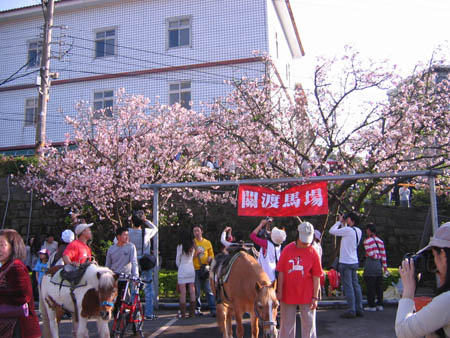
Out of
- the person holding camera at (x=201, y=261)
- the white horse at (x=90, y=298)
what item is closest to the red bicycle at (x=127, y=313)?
the white horse at (x=90, y=298)

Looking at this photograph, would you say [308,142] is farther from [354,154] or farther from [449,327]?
[449,327]

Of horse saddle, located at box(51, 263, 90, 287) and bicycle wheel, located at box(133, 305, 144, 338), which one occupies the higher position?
horse saddle, located at box(51, 263, 90, 287)

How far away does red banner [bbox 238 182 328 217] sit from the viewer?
10.1 metres

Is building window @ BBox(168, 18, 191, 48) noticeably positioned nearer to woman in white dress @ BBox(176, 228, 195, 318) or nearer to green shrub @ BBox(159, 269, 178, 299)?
green shrub @ BBox(159, 269, 178, 299)

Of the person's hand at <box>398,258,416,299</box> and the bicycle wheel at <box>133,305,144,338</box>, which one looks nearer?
the person's hand at <box>398,258,416,299</box>

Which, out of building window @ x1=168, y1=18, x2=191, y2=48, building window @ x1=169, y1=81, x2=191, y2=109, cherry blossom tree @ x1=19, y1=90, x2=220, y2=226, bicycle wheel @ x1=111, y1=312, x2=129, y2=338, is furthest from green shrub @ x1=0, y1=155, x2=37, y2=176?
bicycle wheel @ x1=111, y1=312, x2=129, y2=338

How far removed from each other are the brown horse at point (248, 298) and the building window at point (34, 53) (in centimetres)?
2244

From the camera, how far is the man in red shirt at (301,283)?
254 inches

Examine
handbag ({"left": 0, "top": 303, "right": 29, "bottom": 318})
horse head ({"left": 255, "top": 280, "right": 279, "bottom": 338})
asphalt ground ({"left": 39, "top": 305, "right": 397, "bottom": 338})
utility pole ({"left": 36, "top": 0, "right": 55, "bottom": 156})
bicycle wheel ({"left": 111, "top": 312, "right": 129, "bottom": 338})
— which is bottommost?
asphalt ground ({"left": 39, "top": 305, "right": 397, "bottom": 338})

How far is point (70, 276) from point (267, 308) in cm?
299

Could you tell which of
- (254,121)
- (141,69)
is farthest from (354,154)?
(141,69)

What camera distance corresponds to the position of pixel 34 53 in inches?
1006

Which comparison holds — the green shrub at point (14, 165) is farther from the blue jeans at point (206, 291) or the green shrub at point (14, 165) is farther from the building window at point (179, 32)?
the blue jeans at point (206, 291)

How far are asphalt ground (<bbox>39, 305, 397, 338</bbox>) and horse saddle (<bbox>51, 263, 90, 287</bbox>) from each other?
2.13 meters
